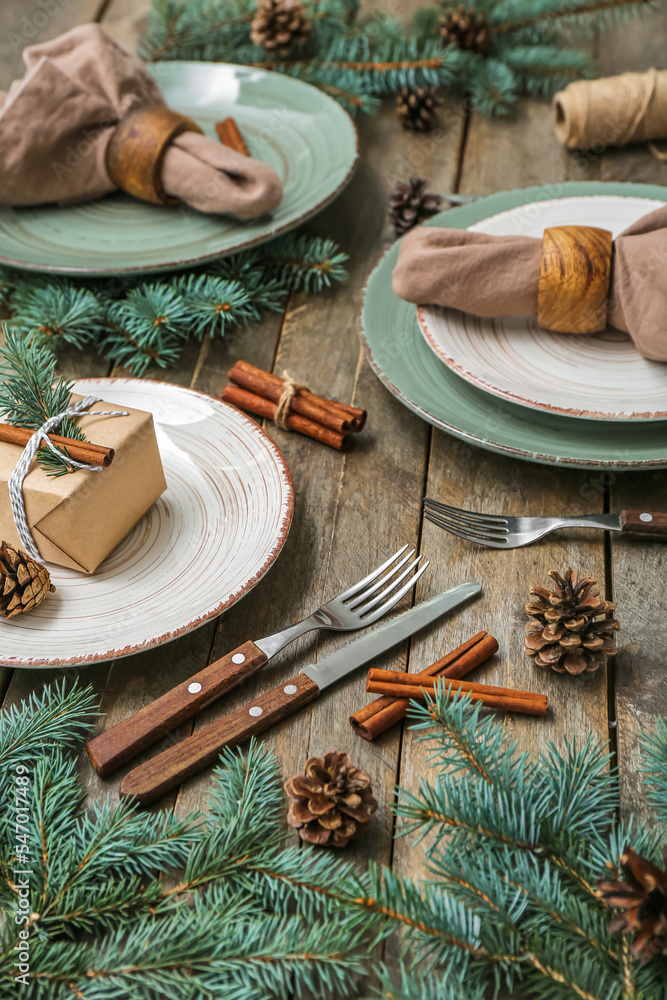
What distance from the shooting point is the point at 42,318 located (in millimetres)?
1117

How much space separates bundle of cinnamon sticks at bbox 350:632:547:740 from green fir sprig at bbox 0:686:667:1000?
38mm

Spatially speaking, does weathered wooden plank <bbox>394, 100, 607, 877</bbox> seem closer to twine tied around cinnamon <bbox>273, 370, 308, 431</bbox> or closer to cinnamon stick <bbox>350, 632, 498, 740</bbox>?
cinnamon stick <bbox>350, 632, 498, 740</bbox>

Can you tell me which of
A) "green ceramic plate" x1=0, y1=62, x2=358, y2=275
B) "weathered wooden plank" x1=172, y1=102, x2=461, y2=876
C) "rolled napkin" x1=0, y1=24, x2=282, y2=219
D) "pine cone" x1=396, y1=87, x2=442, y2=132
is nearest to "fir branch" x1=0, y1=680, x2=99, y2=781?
"weathered wooden plank" x1=172, y1=102, x2=461, y2=876

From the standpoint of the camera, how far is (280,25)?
4.96 feet

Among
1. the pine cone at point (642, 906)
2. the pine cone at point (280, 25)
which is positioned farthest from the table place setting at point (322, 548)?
the pine cone at point (280, 25)

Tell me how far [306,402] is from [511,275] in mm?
282

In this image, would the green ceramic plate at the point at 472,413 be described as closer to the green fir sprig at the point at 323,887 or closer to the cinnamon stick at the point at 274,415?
the cinnamon stick at the point at 274,415

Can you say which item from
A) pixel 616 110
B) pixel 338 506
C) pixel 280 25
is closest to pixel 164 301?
pixel 338 506

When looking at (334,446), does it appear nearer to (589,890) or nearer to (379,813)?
(379,813)

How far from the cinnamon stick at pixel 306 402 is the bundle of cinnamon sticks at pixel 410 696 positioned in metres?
0.34

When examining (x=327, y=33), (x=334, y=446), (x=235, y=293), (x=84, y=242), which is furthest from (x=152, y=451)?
(x=327, y=33)

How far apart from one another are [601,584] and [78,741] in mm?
527

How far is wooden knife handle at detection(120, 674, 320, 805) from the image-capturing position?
69 cm

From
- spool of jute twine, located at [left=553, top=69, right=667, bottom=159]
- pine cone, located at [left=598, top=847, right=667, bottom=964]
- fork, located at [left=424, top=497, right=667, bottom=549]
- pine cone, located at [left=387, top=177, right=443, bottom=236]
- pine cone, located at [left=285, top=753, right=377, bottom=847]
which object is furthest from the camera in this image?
spool of jute twine, located at [left=553, top=69, right=667, bottom=159]
